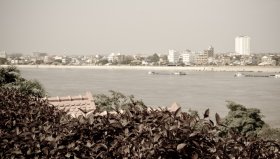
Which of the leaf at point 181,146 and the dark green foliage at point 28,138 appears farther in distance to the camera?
the dark green foliage at point 28,138

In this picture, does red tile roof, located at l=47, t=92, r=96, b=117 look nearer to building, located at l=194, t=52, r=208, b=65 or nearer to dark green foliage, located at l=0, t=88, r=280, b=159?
dark green foliage, located at l=0, t=88, r=280, b=159

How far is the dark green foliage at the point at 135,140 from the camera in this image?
8.36ft

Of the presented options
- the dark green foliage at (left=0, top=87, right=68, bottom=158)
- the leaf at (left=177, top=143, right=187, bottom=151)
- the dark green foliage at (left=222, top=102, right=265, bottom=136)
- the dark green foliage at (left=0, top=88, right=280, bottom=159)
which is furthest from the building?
the leaf at (left=177, top=143, right=187, bottom=151)

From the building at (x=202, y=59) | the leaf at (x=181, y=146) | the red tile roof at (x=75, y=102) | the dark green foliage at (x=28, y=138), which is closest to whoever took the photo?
the leaf at (x=181, y=146)

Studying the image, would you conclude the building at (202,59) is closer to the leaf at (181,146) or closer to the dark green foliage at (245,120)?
the dark green foliage at (245,120)

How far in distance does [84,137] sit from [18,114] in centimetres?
151

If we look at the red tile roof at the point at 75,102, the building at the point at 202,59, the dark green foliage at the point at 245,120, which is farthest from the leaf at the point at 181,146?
the building at the point at 202,59

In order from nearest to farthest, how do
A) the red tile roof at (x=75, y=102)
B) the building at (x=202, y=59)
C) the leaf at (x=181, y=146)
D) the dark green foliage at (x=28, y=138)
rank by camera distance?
the leaf at (x=181, y=146), the dark green foliage at (x=28, y=138), the red tile roof at (x=75, y=102), the building at (x=202, y=59)

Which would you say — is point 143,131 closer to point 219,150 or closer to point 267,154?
point 219,150

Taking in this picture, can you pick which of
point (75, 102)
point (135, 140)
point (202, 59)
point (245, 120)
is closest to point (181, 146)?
point (135, 140)

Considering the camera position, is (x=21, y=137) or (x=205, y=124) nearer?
(x=205, y=124)

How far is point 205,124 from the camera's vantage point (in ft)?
9.39

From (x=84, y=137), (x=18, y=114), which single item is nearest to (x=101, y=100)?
(x=18, y=114)

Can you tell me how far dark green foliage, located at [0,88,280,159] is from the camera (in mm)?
2547
